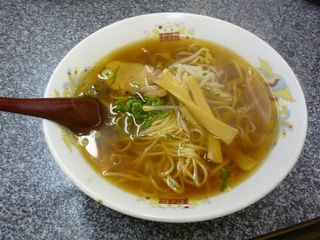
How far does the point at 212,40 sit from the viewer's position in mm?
1324

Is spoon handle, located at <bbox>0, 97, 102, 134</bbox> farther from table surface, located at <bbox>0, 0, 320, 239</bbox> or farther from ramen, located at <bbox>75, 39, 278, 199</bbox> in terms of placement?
table surface, located at <bbox>0, 0, 320, 239</bbox>

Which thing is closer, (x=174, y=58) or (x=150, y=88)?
(x=150, y=88)

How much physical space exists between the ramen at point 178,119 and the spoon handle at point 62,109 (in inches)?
1.6

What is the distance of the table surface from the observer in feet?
3.38

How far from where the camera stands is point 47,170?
3.78 feet

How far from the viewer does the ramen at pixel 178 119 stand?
1.05m

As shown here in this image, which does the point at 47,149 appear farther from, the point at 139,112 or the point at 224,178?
the point at 224,178

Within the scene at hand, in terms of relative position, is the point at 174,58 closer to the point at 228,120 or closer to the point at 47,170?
the point at 228,120

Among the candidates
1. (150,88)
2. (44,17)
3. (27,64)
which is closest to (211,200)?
(150,88)

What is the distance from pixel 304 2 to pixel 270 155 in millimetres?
943

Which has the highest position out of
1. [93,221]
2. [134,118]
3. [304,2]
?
[304,2]

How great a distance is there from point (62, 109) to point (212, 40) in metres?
0.59

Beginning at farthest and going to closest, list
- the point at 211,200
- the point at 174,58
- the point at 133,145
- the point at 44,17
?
the point at 44,17, the point at 174,58, the point at 133,145, the point at 211,200

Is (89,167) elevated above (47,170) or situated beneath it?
elevated above
